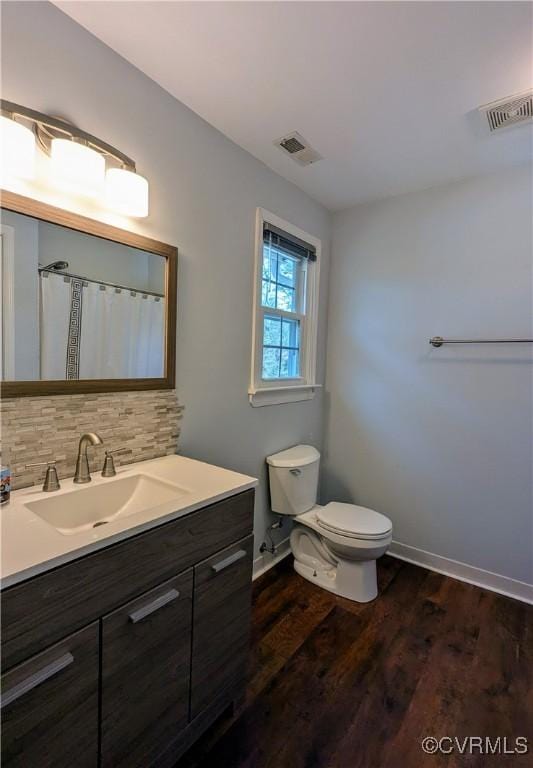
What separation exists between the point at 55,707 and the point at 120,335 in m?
1.07

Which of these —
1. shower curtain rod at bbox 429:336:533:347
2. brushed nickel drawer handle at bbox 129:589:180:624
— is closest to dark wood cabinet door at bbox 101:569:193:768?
brushed nickel drawer handle at bbox 129:589:180:624

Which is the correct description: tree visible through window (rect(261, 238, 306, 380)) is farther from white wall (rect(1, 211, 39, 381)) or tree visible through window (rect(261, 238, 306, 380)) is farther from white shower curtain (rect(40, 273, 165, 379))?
white wall (rect(1, 211, 39, 381))

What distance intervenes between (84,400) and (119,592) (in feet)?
2.15

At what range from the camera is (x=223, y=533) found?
1.16m

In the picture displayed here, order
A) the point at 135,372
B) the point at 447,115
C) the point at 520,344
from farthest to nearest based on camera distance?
1. the point at 520,344
2. the point at 447,115
3. the point at 135,372

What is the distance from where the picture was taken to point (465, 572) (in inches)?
84.7

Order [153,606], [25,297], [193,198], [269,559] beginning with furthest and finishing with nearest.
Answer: [269,559]
[193,198]
[25,297]
[153,606]

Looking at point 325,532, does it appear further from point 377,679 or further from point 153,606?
point 153,606

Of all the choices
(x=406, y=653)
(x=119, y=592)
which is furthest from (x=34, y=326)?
(x=406, y=653)

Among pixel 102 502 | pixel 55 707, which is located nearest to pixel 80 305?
pixel 102 502

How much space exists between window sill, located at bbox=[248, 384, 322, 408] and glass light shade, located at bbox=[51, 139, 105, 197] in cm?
117

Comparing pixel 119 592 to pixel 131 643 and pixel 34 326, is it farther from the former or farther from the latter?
pixel 34 326

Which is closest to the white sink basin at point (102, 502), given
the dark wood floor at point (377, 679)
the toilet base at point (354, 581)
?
the dark wood floor at point (377, 679)

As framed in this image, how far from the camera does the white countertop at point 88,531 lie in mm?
736
